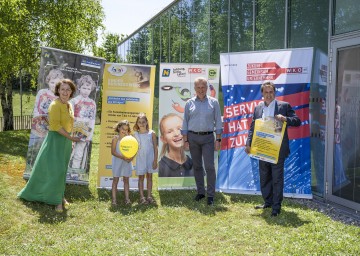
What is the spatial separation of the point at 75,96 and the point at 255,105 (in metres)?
2.90

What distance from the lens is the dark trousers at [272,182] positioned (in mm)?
5270

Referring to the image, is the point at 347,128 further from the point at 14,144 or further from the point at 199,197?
the point at 14,144

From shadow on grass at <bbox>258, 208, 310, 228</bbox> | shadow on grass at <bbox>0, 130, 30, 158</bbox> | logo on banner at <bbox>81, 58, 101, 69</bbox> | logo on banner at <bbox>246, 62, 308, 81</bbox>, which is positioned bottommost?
shadow on grass at <bbox>258, 208, 310, 228</bbox>

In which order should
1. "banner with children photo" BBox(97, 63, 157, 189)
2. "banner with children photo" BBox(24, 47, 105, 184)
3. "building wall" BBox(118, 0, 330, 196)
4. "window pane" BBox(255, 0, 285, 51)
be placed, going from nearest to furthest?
"building wall" BBox(118, 0, 330, 196)
"banner with children photo" BBox(24, 47, 105, 184)
"banner with children photo" BBox(97, 63, 157, 189)
"window pane" BBox(255, 0, 285, 51)

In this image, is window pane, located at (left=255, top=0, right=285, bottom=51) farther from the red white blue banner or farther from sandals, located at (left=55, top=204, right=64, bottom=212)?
sandals, located at (left=55, top=204, right=64, bottom=212)

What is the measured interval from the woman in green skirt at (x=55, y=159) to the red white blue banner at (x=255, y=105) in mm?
2496

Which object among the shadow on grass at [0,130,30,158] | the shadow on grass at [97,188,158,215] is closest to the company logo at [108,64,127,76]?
the shadow on grass at [97,188,158,215]

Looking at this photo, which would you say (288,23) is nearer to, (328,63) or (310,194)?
(328,63)

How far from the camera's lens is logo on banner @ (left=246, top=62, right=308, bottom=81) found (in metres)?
6.14

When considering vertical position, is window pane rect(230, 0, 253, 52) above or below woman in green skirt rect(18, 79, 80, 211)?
above

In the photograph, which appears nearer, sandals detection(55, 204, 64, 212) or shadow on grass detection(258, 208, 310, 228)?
shadow on grass detection(258, 208, 310, 228)

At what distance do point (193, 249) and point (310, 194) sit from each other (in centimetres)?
270

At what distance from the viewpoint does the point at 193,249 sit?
4145 millimetres

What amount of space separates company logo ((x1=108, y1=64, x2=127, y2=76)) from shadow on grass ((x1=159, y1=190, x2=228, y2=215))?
207 centimetres
